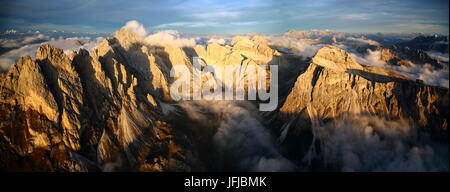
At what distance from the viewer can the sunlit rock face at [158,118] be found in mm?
19172

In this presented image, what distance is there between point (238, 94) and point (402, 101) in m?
41.5

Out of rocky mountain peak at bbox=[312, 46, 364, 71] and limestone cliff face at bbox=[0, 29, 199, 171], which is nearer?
limestone cliff face at bbox=[0, 29, 199, 171]

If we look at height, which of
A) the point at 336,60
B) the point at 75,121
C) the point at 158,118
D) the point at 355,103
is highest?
the point at 336,60

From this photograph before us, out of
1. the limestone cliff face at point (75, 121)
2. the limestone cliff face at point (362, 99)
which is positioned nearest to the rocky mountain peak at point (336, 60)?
the limestone cliff face at point (362, 99)

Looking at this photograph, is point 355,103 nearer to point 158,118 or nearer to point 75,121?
point 158,118

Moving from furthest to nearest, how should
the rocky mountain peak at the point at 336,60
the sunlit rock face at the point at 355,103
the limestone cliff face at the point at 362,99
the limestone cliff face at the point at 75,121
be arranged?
the rocky mountain peak at the point at 336,60, the sunlit rock face at the point at 355,103, the limestone cliff face at the point at 362,99, the limestone cliff face at the point at 75,121

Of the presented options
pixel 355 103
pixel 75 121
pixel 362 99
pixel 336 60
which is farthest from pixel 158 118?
pixel 336 60

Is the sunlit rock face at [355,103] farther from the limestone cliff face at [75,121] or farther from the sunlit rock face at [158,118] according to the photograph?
the limestone cliff face at [75,121]

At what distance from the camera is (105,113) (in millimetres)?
26750

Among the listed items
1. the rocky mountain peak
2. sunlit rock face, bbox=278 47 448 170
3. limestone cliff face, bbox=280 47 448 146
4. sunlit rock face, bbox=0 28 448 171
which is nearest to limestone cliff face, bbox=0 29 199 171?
sunlit rock face, bbox=0 28 448 171

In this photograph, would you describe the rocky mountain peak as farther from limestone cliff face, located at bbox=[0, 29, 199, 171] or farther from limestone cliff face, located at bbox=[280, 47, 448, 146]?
limestone cliff face, located at bbox=[0, 29, 199, 171]

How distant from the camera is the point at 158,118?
3616 cm

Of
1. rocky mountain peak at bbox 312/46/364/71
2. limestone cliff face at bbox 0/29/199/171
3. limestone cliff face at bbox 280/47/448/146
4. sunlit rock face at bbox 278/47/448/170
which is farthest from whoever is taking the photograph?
rocky mountain peak at bbox 312/46/364/71

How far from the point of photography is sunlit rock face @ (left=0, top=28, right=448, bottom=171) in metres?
19.2
